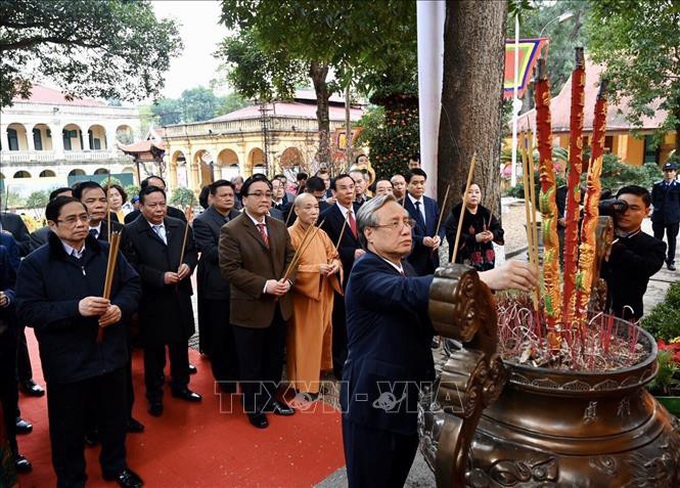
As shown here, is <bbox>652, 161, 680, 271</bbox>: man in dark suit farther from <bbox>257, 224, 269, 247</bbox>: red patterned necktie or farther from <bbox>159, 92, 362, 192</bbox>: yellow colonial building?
<bbox>159, 92, 362, 192</bbox>: yellow colonial building

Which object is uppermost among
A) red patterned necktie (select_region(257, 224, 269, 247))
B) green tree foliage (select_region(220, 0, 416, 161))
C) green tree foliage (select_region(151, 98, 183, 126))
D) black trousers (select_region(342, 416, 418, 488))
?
green tree foliage (select_region(151, 98, 183, 126))

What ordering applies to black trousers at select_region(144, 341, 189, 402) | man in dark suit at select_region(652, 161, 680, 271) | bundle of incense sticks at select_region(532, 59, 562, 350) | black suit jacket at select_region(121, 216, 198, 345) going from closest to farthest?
bundle of incense sticks at select_region(532, 59, 562, 350), black suit jacket at select_region(121, 216, 198, 345), black trousers at select_region(144, 341, 189, 402), man in dark suit at select_region(652, 161, 680, 271)

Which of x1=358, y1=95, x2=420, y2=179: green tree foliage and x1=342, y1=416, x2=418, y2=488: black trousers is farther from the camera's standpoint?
x1=358, y1=95, x2=420, y2=179: green tree foliage

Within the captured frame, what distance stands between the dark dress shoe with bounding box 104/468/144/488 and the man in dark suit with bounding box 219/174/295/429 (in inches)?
28.7

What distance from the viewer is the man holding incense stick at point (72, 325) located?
215 centimetres

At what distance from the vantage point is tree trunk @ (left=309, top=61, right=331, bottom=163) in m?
10.3

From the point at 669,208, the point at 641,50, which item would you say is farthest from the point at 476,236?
the point at 641,50

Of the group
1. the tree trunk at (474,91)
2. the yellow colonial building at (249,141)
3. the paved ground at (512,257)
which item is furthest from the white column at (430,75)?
the yellow colonial building at (249,141)

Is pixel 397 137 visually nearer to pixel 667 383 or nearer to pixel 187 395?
pixel 187 395

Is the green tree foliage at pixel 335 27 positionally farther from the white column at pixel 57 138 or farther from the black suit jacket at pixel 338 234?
the white column at pixel 57 138

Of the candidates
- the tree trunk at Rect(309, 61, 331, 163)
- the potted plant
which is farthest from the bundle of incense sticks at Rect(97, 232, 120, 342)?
the tree trunk at Rect(309, 61, 331, 163)

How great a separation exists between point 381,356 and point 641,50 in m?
8.42

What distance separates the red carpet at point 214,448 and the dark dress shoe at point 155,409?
0.10ft

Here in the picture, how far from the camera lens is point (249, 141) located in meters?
19.3
